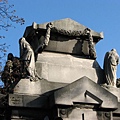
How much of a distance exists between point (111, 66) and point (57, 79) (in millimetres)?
Result: 2118

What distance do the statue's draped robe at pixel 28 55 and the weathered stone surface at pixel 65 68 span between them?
456 millimetres

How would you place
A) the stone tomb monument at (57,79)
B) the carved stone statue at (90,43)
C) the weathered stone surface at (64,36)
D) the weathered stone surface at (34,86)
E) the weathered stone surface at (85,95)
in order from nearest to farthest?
the weathered stone surface at (85,95), the stone tomb monument at (57,79), the weathered stone surface at (34,86), the weathered stone surface at (64,36), the carved stone statue at (90,43)

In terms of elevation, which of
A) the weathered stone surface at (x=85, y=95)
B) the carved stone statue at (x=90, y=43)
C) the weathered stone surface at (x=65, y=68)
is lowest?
the weathered stone surface at (x=85, y=95)

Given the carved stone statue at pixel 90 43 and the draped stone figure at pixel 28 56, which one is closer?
the draped stone figure at pixel 28 56

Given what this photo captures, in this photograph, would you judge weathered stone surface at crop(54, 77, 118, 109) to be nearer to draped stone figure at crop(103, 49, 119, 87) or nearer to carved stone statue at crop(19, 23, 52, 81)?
draped stone figure at crop(103, 49, 119, 87)

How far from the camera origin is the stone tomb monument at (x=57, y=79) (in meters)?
12.8

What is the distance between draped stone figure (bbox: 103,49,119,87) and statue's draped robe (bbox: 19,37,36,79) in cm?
283

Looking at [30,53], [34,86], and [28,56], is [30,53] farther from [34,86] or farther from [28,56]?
[34,86]

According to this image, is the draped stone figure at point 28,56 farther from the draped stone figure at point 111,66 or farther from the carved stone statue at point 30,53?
the draped stone figure at point 111,66

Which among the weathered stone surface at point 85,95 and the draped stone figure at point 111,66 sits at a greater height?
the draped stone figure at point 111,66

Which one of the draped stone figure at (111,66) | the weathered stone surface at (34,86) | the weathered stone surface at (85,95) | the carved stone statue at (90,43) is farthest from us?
the carved stone statue at (90,43)

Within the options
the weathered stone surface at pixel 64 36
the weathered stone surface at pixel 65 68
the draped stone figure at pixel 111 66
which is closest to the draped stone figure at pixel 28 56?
the weathered stone surface at pixel 65 68

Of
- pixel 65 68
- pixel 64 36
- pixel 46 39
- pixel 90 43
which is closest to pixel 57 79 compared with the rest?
pixel 65 68

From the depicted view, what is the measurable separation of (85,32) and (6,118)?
4657 millimetres
